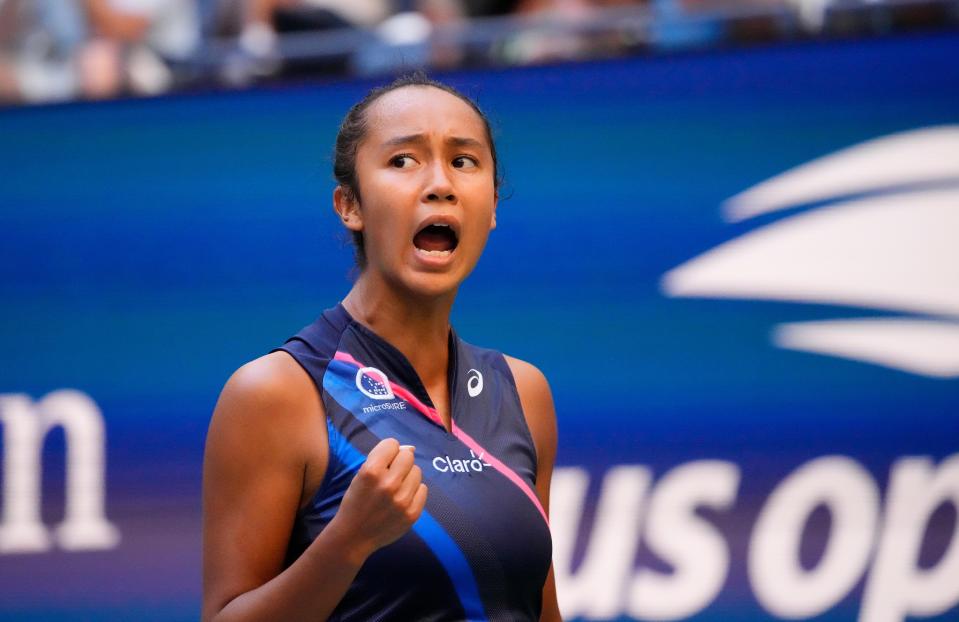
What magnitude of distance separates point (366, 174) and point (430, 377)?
12.9 inches

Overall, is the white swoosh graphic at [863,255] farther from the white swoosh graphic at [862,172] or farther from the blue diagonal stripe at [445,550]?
the blue diagonal stripe at [445,550]

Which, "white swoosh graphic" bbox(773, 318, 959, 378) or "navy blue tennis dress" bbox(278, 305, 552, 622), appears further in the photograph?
"white swoosh graphic" bbox(773, 318, 959, 378)

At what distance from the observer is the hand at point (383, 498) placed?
4.84 feet

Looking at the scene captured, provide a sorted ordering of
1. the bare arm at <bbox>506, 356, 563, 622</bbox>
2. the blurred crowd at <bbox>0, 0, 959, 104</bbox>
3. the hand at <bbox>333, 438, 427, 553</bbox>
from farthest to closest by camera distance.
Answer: the blurred crowd at <bbox>0, 0, 959, 104</bbox>, the bare arm at <bbox>506, 356, 563, 622</bbox>, the hand at <bbox>333, 438, 427, 553</bbox>

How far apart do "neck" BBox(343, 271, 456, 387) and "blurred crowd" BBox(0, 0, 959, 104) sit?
188 centimetres

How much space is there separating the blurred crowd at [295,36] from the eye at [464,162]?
185 centimetres

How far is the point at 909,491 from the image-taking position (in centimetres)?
328

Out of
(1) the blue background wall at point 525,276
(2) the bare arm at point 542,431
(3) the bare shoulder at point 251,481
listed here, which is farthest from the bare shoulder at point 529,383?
(1) the blue background wall at point 525,276

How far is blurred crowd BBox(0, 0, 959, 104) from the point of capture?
3.64 meters

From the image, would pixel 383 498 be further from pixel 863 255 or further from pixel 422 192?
pixel 863 255

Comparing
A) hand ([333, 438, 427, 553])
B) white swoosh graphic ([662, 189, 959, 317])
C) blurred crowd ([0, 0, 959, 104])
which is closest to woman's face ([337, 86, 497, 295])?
hand ([333, 438, 427, 553])

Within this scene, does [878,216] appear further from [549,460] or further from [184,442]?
[184,442]

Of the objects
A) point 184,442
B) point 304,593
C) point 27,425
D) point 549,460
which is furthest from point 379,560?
Answer: point 27,425

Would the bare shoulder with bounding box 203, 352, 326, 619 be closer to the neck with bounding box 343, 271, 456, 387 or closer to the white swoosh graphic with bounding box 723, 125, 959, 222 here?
the neck with bounding box 343, 271, 456, 387
